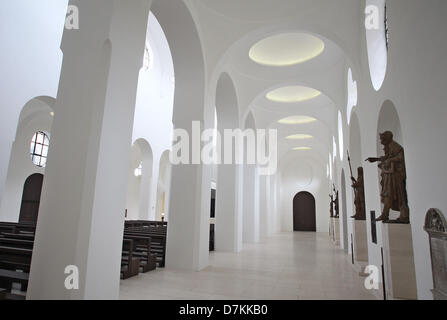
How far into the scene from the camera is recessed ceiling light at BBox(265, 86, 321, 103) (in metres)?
13.4

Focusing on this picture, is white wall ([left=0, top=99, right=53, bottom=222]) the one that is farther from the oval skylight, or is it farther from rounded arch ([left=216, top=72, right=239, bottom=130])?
the oval skylight

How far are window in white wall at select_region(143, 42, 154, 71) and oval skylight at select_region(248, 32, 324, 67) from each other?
7.70 meters

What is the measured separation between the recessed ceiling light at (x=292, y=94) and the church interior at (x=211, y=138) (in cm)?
7

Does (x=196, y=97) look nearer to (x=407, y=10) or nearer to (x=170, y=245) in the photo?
(x=170, y=245)

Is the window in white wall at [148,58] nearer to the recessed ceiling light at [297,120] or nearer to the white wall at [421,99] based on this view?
the recessed ceiling light at [297,120]

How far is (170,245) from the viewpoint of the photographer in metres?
6.62

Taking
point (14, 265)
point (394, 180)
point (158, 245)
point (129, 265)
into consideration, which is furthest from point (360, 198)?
point (14, 265)

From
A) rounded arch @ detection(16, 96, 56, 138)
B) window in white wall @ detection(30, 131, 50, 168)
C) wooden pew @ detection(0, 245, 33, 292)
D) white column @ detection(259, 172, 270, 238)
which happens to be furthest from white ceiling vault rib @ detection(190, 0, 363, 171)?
window in white wall @ detection(30, 131, 50, 168)

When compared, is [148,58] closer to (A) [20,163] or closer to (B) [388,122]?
(A) [20,163]

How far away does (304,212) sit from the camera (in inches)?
977
